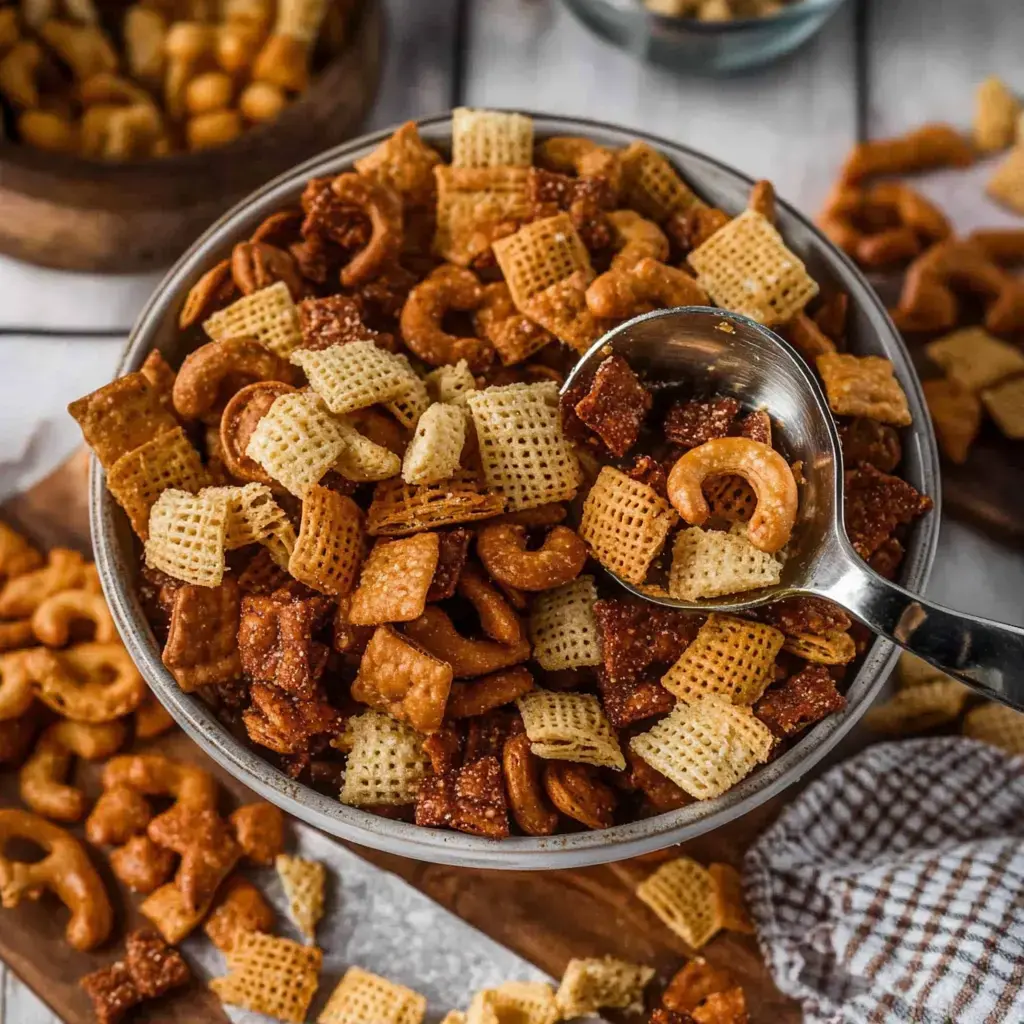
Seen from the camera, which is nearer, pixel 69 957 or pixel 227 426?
pixel 227 426

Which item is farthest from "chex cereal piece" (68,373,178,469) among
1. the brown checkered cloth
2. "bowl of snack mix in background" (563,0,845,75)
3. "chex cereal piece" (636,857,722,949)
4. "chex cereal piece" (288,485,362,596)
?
"bowl of snack mix in background" (563,0,845,75)

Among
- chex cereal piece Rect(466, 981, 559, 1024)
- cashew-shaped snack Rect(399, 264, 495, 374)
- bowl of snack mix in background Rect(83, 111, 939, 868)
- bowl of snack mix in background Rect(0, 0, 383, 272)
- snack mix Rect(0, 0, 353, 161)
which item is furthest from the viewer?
snack mix Rect(0, 0, 353, 161)

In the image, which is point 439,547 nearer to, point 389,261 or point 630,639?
point 630,639

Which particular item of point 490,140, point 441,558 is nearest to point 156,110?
point 490,140

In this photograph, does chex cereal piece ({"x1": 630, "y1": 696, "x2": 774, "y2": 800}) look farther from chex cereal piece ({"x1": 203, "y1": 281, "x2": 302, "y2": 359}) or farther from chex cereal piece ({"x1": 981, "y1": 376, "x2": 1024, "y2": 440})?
chex cereal piece ({"x1": 981, "y1": 376, "x2": 1024, "y2": 440})

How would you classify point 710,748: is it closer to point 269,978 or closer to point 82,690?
point 269,978

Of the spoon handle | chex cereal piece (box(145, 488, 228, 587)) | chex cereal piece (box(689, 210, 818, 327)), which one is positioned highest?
chex cereal piece (box(689, 210, 818, 327))

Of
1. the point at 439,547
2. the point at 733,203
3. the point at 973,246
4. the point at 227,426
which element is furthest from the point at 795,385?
the point at 973,246
